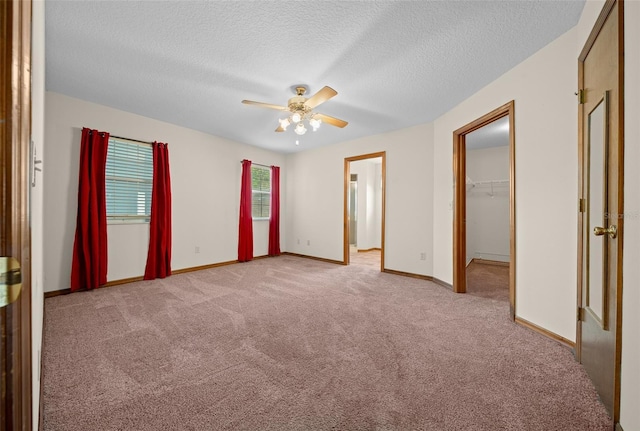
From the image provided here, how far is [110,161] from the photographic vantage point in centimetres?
360

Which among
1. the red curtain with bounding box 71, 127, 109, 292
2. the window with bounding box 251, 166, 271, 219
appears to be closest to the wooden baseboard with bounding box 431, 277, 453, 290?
the window with bounding box 251, 166, 271, 219

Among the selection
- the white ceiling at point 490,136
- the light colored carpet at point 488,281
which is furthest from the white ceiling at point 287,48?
the light colored carpet at point 488,281

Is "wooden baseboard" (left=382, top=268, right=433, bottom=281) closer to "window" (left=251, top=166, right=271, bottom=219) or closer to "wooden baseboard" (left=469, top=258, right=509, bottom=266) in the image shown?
"wooden baseboard" (left=469, top=258, right=509, bottom=266)

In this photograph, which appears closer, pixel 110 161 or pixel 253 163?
pixel 110 161

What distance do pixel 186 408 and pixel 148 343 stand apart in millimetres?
894

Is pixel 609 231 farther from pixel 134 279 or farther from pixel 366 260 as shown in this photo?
pixel 134 279

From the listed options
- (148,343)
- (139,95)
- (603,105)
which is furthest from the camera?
(139,95)

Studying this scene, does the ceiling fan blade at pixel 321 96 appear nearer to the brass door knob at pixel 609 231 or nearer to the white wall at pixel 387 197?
the brass door knob at pixel 609 231

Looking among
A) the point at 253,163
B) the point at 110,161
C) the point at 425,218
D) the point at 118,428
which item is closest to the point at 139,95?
the point at 110,161

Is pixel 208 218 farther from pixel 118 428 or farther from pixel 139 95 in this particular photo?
pixel 118 428

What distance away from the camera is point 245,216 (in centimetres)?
520

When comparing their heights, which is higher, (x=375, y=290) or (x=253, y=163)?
(x=253, y=163)

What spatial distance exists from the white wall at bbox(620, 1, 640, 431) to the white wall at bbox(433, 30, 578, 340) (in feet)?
2.80

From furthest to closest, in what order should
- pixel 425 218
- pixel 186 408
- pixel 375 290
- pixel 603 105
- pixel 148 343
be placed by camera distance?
pixel 425 218
pixel 375 290
pixel 148 343
pixel 603 105
pixel 186 408
